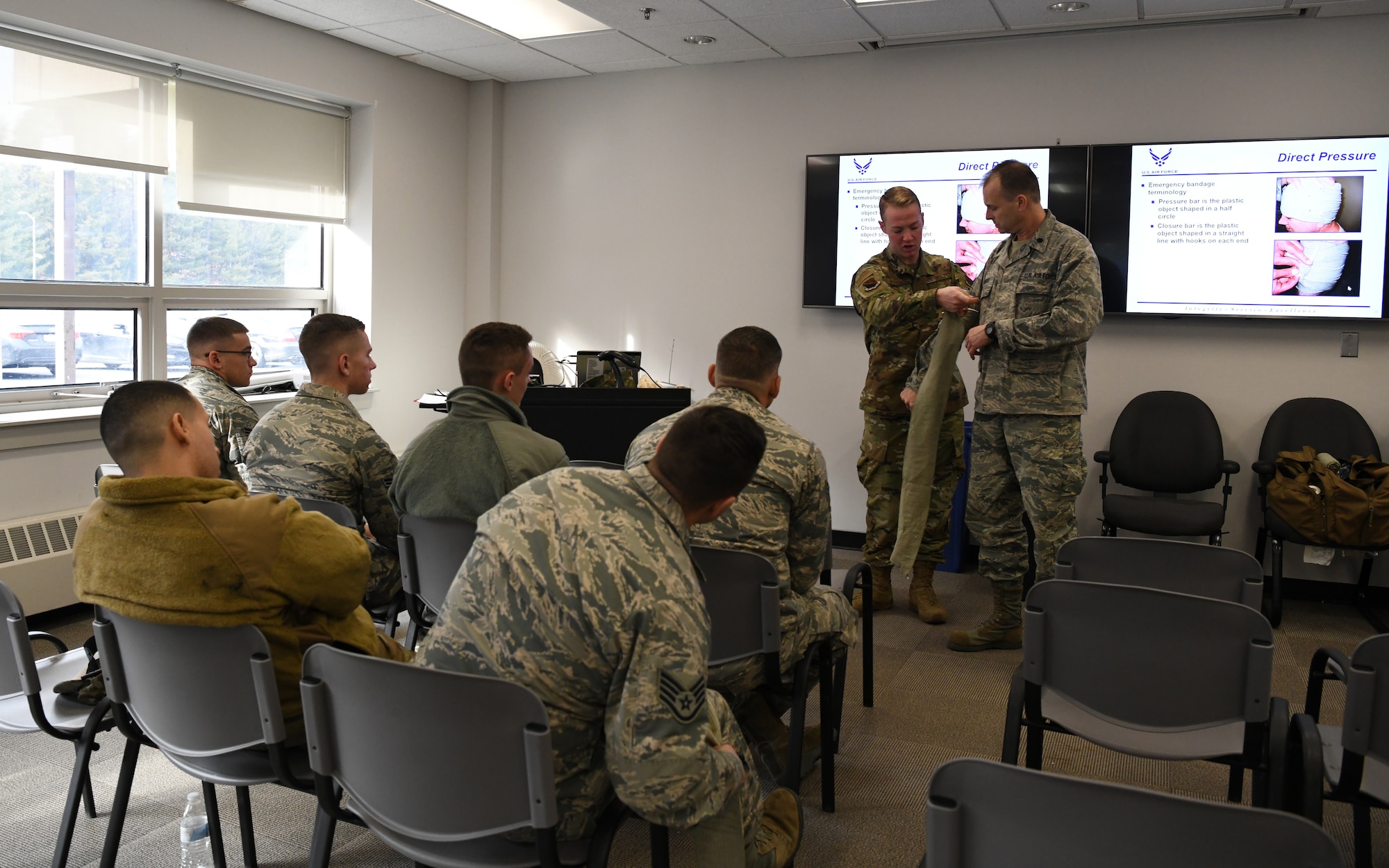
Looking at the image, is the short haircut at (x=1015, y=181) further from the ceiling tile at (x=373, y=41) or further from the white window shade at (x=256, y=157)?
the white window shade at (x=256, y=157)

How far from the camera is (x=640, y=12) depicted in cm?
503

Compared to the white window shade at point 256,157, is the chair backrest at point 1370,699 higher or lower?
A: lower

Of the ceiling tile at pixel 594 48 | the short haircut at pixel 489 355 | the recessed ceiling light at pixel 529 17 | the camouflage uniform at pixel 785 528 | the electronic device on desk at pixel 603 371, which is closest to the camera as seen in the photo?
the camouflage uniform at pixel 785 528

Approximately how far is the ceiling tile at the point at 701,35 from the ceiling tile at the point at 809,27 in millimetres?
83

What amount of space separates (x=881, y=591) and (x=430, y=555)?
2.49 m

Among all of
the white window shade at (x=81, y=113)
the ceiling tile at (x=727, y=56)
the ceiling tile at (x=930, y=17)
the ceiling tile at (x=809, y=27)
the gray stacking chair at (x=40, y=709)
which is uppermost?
the ceiling tile at (x=727, y=56)

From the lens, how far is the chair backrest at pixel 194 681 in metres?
1.83

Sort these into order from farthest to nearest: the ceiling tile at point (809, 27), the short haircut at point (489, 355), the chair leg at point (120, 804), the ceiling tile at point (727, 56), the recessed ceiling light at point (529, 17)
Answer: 1. the ceiling tile at point (727, 56)
2. the recessed ceiling light at point (529, 17)
3. the ceiling tile at point (809, 27)
4. the short haircut at point (489, 355)
5. the chair leg at point (120, 804)

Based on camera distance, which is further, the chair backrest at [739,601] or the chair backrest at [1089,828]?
the chair backrest at [739,601]

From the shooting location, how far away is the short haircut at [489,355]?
2764mm

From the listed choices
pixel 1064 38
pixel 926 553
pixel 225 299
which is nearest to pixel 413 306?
pixel 225 299

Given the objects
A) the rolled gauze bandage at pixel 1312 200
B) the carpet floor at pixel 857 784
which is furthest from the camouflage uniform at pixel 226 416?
the rolled gauze bandage at pixel 1312 200

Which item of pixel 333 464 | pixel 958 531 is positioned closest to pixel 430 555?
pixel 333 464

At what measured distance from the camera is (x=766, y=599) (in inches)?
94.6
